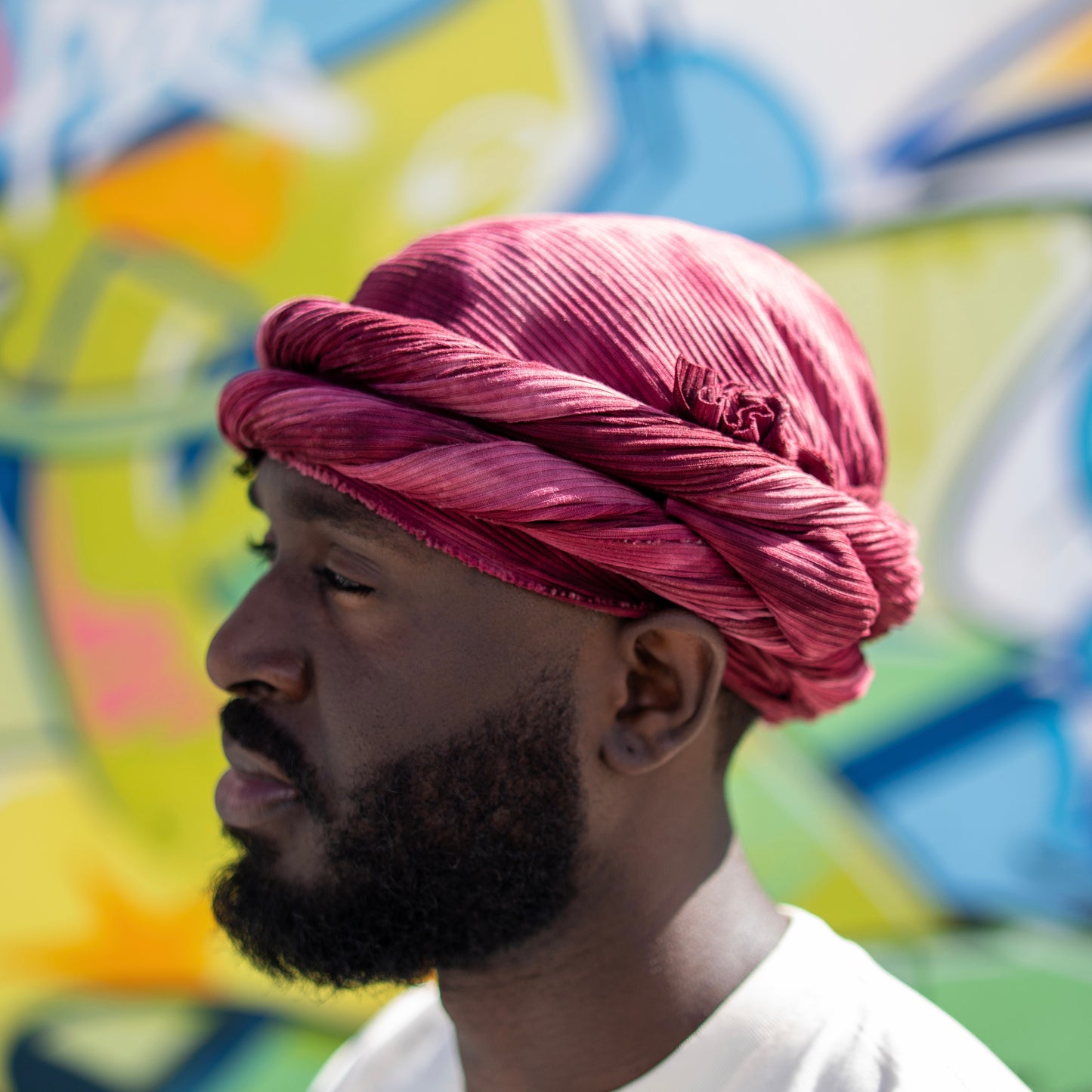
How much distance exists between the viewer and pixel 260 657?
4.39 feet

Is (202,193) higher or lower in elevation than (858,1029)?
higher

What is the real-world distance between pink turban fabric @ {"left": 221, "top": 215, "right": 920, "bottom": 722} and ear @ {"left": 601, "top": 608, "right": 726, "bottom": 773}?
0.10ft

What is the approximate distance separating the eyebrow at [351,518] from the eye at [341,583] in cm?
6

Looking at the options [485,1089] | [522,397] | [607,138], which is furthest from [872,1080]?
[607,138]

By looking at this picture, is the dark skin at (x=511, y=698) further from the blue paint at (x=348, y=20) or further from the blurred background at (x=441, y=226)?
the blue paint at (x=348, y=20)

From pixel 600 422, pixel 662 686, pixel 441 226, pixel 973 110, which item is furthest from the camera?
pixel 441 226

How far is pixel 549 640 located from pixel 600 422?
0.28 metres

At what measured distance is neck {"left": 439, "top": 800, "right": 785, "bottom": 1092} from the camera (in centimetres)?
136

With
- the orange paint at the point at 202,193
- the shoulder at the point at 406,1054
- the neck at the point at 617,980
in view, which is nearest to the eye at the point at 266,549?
the neck at the point at 617,980

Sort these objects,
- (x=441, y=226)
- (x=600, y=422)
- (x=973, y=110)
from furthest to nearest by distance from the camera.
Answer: (x=441, y=226)
(x=973, y=110)
(x=600, y=422)

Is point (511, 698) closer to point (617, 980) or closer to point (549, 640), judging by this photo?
point (549, 640)

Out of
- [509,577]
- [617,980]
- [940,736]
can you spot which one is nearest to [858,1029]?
[617,980]

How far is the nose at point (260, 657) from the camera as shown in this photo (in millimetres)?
1335

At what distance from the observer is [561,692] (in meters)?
1.36
